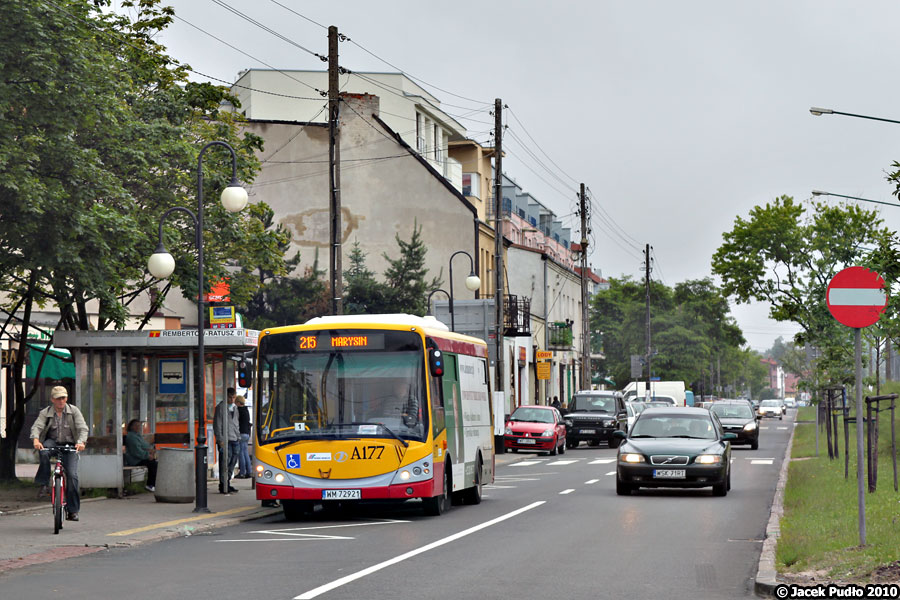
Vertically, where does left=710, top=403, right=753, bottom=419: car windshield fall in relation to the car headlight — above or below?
below

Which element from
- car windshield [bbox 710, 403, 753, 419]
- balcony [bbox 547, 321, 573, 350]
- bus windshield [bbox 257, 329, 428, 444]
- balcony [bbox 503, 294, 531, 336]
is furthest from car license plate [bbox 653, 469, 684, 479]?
balcony [bbox 547, 321, 573, 350]

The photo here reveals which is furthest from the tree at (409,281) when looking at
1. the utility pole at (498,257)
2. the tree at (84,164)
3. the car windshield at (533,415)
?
the tree at (84,164)

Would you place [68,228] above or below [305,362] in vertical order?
above

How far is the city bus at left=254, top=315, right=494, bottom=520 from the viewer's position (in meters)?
19.2

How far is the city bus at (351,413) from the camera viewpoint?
19.2 meters

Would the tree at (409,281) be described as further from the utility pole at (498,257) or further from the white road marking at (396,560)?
the white road marking at (396,560)

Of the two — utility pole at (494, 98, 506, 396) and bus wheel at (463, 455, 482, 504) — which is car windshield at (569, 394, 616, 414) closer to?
utility pole at (494, 98, 506, 396)

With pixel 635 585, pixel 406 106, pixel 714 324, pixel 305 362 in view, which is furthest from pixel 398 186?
pixel 714 324

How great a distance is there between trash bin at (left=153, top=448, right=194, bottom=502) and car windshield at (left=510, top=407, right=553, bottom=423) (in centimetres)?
2467

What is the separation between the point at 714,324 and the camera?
411ft

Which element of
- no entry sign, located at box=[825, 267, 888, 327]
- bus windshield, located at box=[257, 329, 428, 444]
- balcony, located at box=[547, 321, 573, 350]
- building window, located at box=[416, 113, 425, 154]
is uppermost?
building window, located at box=[416, 113, 425, 154]

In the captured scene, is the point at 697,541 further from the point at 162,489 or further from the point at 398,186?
the point at 398,186

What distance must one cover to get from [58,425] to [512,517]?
649cm

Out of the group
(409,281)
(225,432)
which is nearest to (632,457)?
(225,432)
